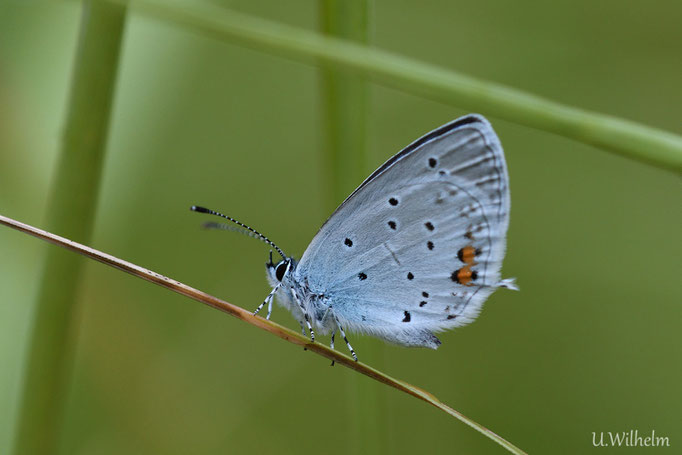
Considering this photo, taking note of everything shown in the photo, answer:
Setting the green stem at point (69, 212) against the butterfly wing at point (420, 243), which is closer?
the green stem at point (69, 212)

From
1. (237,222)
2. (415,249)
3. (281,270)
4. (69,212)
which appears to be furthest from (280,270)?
(69,212)

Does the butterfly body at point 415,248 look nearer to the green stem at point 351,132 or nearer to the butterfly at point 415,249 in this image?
the butterfly at point 415,249

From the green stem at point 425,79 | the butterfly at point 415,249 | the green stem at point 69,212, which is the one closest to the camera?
the green stem at point 425,79

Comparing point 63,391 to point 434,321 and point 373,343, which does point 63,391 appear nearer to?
point 373,343

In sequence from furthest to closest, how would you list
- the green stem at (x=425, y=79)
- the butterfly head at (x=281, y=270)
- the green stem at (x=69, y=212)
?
the butterfly head at (x=281, y=270)
the green stem at (x=69, y=212)
the green stem at (x=425, y=79)

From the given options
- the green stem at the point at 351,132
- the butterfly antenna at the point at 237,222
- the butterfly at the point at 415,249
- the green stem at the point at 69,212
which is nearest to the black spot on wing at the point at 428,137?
the butterfly at the point at 415,249

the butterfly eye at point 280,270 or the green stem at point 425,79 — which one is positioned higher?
the green stem at point 425,79
